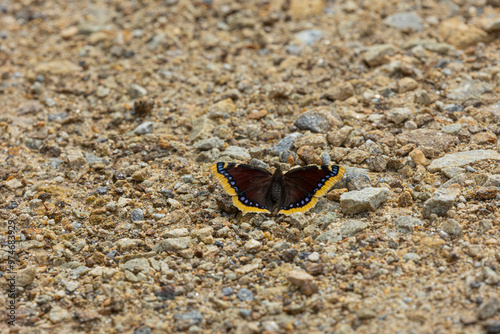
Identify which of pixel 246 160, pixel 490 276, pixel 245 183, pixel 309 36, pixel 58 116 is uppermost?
pixel 309 36

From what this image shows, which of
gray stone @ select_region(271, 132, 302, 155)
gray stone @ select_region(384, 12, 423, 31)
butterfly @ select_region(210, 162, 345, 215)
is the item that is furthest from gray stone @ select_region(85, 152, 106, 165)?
gray stone @ select_region(384, 12, 423, 31)

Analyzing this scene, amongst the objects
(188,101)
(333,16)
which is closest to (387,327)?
(188,101)

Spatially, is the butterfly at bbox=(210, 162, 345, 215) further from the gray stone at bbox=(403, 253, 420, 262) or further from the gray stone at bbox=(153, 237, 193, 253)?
the gray stone at bbox=(403, 253, 420, 262)

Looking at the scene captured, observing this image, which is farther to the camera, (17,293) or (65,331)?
(17,293)

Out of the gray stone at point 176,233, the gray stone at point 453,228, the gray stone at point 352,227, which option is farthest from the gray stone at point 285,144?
the gray stone at point 453,228

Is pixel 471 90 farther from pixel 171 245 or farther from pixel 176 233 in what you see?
pixel 171 245

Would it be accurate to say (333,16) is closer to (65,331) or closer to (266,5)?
(266,5)

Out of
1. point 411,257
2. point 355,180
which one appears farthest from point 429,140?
point 411,257
